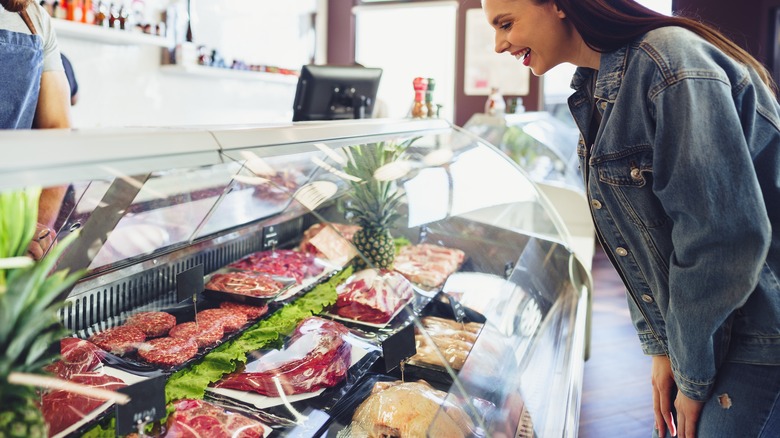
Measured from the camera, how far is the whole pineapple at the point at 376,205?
1.93m

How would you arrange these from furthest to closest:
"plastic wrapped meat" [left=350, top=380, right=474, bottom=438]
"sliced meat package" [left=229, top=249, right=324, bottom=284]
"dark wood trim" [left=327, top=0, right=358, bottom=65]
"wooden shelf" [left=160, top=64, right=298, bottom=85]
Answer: "dark wood trim" [left=327, top=0, right=358, bottom=65], "wooden shelf" [left=160, top=64, right=298, bottom=85], "sliced meat package" [left=229, top=249, right=324, bottom=284], "plastic wrapped meat" [left=350, top=380, right=474, bottom=438]

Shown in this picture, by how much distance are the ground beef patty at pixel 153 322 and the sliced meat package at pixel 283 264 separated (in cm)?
44

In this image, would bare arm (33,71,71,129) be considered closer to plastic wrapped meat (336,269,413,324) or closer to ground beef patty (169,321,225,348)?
ground beef patty (169,321,225,348)

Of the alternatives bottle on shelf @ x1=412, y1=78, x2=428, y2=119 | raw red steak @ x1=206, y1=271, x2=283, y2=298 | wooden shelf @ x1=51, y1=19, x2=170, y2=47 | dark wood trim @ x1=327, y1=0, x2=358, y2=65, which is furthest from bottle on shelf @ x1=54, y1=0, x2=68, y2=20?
dark wood trim @ x1=327, y1=0, x2=358, y2=65

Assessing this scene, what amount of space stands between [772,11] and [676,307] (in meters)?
7.41

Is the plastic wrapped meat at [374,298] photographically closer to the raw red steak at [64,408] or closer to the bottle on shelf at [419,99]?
the raw red steak at [64,408]

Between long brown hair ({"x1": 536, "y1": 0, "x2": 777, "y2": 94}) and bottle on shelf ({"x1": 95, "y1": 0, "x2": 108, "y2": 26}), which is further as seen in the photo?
bottle on shelf ({"x1": 95, "y1": 0, "x2": 108, "y2": 26})

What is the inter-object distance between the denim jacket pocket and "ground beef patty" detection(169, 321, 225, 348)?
1068 mm

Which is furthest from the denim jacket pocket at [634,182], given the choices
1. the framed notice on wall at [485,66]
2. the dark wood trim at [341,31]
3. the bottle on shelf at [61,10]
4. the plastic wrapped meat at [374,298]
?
the dark wood trim at [341,31]

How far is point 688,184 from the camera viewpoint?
41.8 inches

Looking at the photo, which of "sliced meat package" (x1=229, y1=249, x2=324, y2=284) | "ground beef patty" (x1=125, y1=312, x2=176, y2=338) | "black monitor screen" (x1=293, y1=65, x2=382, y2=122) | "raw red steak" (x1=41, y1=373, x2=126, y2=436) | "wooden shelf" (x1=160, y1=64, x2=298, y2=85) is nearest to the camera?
"raw red steak" (x1=41, y1=373, x2=126, y2=436)

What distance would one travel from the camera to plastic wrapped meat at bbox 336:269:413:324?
5.92 feet

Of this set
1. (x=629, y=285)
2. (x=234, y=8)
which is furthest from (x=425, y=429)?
(x=234, y=8)

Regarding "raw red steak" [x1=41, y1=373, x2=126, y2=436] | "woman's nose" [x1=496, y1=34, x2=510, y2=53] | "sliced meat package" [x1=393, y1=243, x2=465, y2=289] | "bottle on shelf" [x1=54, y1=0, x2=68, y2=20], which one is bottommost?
"raw red steak" [x1=41, y1=373, x2=126, y2=436]
